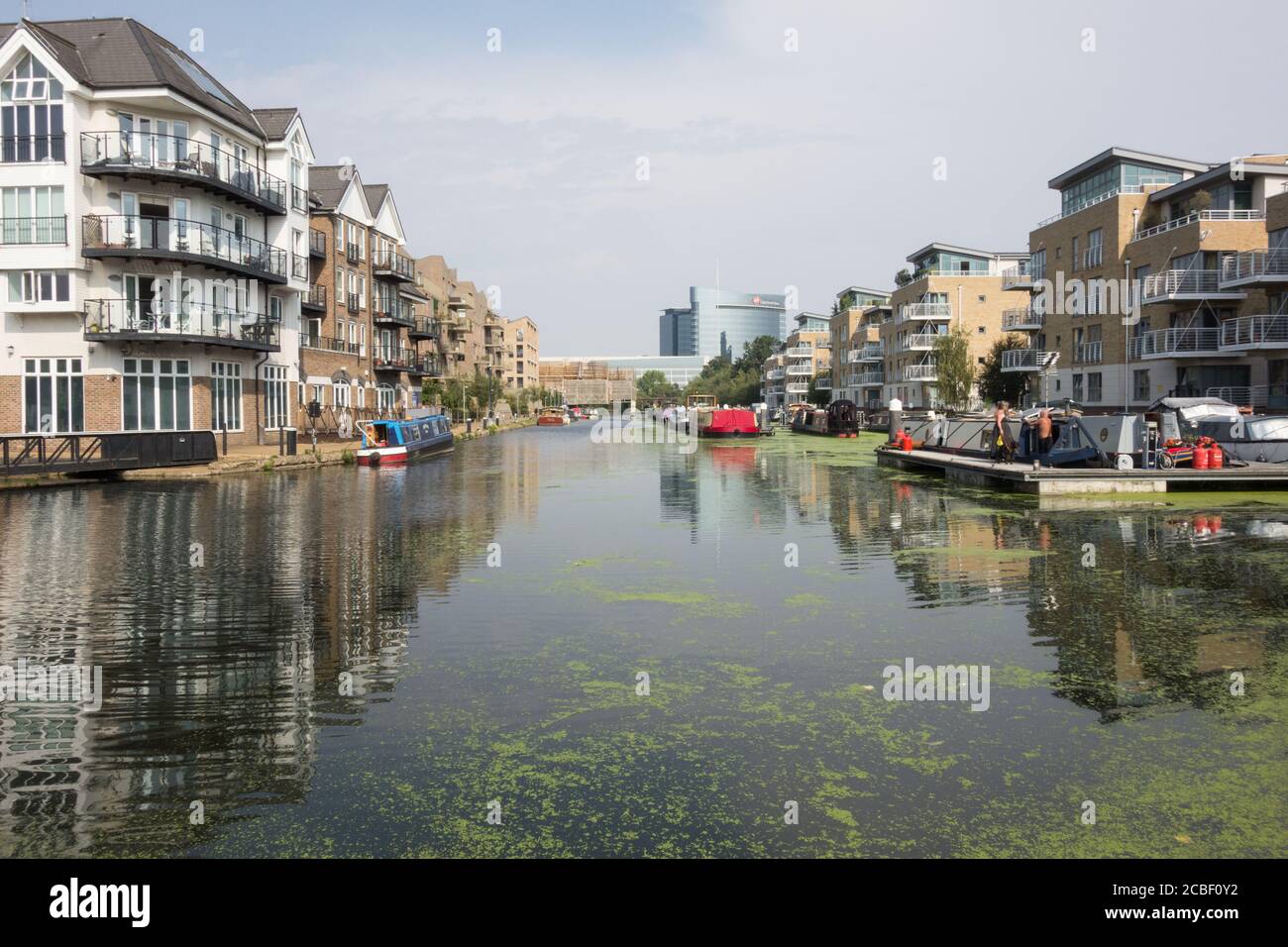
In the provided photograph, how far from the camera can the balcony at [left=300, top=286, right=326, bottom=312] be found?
51.7 metres

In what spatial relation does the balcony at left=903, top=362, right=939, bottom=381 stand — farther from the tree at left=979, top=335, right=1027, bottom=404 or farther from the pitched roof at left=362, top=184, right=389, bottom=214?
the pitched roof at left=362, top=184, right=389, bottom=214

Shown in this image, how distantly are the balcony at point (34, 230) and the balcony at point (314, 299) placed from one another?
50.8ft

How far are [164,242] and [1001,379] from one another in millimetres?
53274

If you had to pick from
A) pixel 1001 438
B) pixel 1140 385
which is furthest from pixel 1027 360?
pixel 1001 438

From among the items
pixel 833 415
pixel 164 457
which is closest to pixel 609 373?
pixel 833 415

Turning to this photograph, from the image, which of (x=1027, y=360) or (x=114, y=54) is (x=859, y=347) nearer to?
(x=1027, y=360)

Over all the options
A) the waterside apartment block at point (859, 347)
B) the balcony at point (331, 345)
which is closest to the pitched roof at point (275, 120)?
the balcony at point (331, 345)

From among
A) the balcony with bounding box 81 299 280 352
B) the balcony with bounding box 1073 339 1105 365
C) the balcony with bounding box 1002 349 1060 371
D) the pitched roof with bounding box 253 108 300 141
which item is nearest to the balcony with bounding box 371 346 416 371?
the pitched roof with bounding box 253 108 300 141

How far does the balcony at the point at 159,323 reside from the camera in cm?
3591

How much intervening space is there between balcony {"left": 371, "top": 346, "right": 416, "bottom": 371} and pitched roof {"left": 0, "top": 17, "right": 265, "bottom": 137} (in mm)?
23394

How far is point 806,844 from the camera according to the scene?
5.23 m
